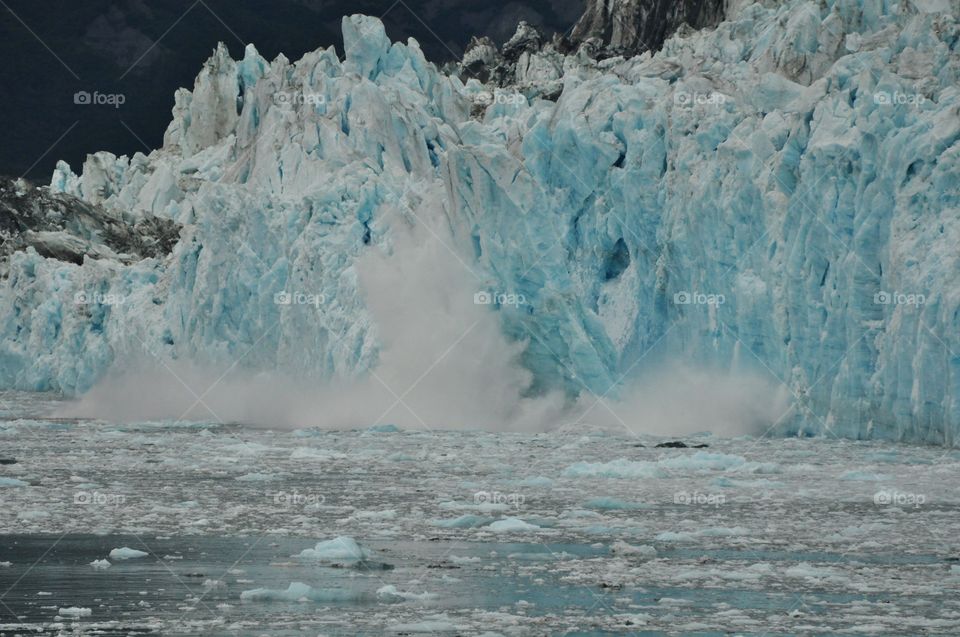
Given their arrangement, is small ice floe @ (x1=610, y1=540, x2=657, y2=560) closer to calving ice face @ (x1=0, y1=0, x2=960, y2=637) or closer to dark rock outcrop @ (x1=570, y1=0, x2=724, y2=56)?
calving ice face @ (x1=0, y1=0, x2=960, y2=637)

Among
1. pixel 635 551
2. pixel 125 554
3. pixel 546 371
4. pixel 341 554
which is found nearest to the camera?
pixel 341 554

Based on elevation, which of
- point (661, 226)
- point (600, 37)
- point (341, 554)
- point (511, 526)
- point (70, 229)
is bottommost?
point (341, 554)

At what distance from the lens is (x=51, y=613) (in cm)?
918

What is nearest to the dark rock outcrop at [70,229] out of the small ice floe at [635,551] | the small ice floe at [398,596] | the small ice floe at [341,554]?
the small ice floe at [341,554]

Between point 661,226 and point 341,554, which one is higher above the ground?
point 661,226

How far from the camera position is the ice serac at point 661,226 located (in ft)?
76.6

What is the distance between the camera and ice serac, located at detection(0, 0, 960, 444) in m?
23.3

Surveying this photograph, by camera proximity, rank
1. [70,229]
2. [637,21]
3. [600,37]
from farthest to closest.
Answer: [600,37] → [637,21] → [70,229]

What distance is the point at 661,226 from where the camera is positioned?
97.1 ft

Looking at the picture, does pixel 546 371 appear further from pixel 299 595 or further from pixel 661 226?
pixel 299 595

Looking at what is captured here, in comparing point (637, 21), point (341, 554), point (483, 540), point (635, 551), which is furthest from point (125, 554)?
point (637, 21)

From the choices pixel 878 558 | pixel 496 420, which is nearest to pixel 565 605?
pixel 878 558

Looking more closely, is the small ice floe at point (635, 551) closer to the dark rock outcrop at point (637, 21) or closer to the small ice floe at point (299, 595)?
the small ice floe at point (299, 595)

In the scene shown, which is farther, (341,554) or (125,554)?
(125,554)
